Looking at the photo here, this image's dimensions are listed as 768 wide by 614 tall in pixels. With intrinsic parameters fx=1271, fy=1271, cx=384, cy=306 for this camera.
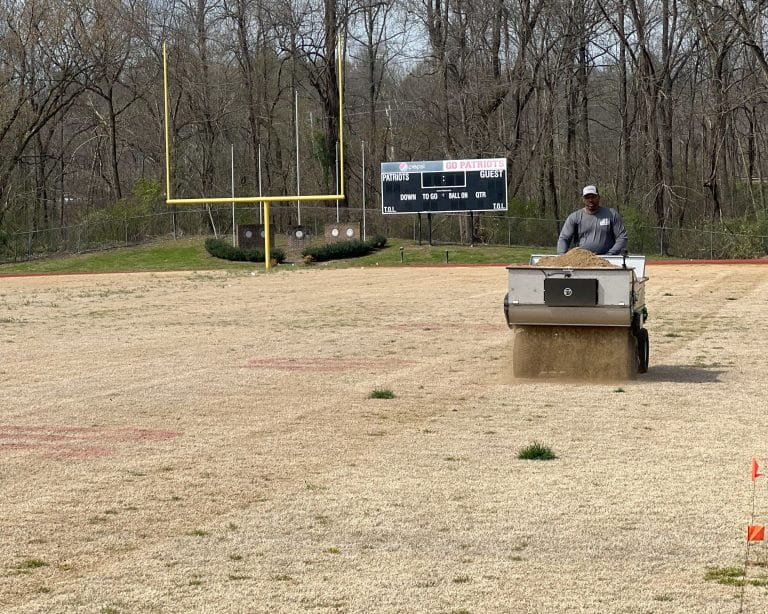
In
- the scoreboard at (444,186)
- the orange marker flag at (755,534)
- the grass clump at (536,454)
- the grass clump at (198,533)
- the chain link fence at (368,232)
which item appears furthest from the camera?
the chain link fence at (368,232)

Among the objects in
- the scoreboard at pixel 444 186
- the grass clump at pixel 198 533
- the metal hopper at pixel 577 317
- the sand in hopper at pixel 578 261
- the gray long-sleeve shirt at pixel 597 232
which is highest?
the scoreboard at pixel 444 186

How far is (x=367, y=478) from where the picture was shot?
341 inches

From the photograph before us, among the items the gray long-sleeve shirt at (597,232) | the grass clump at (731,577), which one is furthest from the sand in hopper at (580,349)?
the grass clump at (731,577)

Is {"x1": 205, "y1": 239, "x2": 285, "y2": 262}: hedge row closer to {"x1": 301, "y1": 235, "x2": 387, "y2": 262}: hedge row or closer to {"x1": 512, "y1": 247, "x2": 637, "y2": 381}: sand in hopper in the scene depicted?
{"x1": 301, "y1": 235, "x2": 387, "y2": 262}: hedge row

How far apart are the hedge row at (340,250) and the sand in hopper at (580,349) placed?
1430 inches

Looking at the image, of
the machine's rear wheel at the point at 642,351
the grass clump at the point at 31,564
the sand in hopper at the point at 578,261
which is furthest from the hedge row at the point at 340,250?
the grass clump at the point at 31,564

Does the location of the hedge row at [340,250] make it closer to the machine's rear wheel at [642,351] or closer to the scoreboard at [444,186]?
the scoreboard at [444,186]

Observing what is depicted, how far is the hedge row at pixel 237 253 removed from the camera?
5009cm

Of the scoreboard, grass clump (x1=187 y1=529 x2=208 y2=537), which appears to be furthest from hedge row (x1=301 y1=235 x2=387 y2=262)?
grass clump (x1=187 y1=529 x2=208 y2=537)

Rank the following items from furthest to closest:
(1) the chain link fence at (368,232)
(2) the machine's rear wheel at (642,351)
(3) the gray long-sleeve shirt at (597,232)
A: 1. (1) the chain link fence at (368,232)
2. (3) the gray long-sleeve shirt at (597,232)
3. (2) the machine's rear wheel at (642,351)

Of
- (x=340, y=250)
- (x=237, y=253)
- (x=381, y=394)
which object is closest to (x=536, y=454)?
(x=381, y=394)

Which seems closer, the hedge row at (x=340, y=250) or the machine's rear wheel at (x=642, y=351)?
the machine's rear wheel at (x=642, y=351)

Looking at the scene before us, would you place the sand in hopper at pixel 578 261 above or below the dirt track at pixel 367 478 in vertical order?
above

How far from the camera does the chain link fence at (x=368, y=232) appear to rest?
54.6 metres
